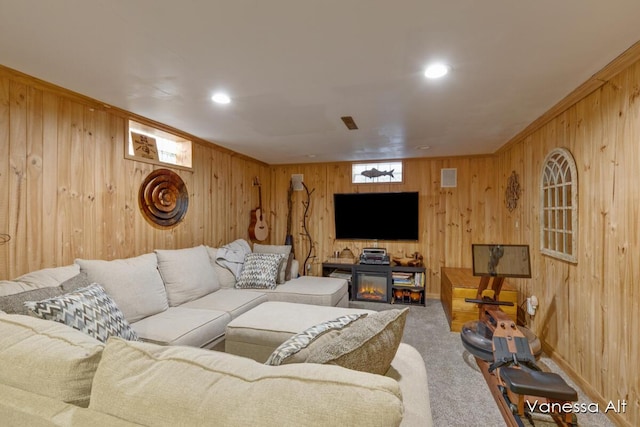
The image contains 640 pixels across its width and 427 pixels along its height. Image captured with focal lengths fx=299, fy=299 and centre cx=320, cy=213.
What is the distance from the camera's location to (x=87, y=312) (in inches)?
64.9

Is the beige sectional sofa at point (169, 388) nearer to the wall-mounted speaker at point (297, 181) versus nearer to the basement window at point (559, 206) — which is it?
the basement window at point (559, 206)

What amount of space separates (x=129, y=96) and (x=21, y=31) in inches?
33.0

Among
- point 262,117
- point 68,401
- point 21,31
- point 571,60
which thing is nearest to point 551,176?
point 571,60

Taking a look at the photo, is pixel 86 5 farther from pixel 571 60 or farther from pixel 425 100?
pixel 571 60

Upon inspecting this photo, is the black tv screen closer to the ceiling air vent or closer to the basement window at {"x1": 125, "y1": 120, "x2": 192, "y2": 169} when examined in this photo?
the ceiling air vent

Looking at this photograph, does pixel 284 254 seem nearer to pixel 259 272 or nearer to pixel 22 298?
pixel 259 272

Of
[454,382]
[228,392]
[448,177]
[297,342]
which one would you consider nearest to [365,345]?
[297,342]

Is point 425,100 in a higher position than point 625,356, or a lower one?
higher

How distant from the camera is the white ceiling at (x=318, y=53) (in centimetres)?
139

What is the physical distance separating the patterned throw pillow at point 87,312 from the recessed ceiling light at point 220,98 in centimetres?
160

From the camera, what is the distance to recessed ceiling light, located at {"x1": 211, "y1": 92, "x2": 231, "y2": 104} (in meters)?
2.37

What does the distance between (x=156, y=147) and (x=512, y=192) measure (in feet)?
14.3

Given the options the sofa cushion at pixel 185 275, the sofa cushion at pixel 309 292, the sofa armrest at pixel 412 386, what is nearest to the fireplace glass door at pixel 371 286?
the sofa cushion at pixel 309 292

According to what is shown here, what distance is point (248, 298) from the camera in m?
3.04
